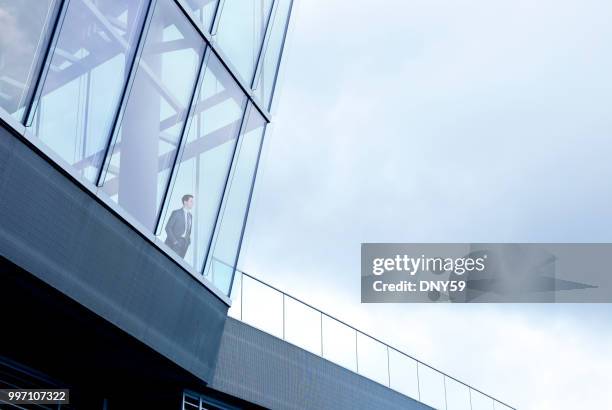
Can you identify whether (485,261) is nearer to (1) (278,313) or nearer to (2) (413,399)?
(2) (413,399)

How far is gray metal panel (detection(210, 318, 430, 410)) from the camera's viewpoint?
20.9 m

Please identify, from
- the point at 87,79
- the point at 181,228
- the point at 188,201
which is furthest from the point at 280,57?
the point at 87,79

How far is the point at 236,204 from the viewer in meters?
19.7

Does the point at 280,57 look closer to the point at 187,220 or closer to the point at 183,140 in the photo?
the point at 183,140

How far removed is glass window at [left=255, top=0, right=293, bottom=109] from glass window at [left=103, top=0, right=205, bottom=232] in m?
3.04

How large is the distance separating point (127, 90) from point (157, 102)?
0.94 meters

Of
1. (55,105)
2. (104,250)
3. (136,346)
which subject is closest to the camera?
(55,105)

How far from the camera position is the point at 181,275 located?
17266mm

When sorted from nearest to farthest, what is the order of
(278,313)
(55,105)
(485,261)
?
1. (55,105)
2. (278,313)
3. (485,261)

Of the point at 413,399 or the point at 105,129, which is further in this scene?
the point at 413,399

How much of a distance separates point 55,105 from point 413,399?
17.1 m

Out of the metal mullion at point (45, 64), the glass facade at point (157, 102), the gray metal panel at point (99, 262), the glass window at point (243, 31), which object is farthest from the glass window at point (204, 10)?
the gray metal panel at point (99, 262)

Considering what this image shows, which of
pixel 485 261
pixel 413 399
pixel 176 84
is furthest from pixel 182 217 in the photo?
pixel 485 261

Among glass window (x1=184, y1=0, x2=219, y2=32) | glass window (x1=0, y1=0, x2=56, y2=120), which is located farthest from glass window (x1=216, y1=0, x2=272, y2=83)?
glass window (x1=0, y1=0, x2=56, y2=120)
